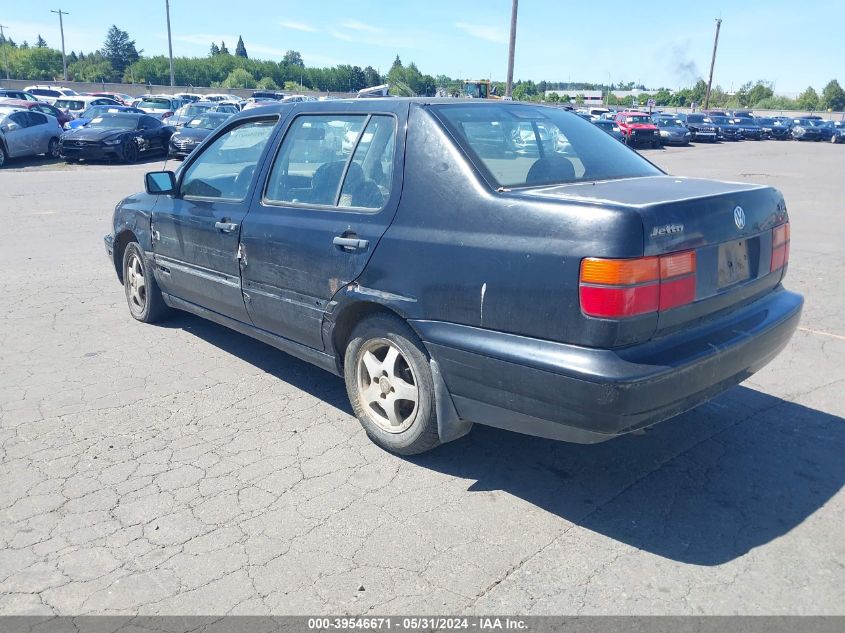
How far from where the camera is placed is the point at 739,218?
327 cm

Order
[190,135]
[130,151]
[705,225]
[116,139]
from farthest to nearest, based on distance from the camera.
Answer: [190,135]
[130,151]
[116,139]
[705,225]

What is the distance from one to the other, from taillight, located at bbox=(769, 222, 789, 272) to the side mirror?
3.95 m

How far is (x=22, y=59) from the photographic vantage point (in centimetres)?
9275

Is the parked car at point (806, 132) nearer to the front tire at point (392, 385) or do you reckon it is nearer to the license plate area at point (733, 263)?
the license plate area at point (733, 263)

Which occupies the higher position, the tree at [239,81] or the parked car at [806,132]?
the tree at [239,81]

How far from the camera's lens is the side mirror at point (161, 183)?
5156mm

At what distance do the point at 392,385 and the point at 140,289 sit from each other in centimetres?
331

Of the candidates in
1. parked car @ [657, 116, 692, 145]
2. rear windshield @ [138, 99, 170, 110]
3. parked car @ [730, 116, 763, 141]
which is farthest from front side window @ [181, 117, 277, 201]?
parked car @ [730, 116, 763, 141]

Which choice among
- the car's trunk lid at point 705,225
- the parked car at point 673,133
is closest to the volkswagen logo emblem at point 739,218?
the car's trunk lid at point 705,225

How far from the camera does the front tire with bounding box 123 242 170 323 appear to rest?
19.0 feet

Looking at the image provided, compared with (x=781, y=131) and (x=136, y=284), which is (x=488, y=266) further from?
(x=781, y=131)

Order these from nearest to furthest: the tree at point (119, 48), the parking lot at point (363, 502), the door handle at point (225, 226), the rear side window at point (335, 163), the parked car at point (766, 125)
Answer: the parking lot at point (363, 502)
the rear side window at point (335, 163)
the door handle at point (225, 226)
the parked car at point (766, 125)
the tree at point (119, 48)

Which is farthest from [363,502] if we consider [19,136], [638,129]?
[638,129]

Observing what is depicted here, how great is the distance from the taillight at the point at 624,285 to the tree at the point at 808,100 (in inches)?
4071
